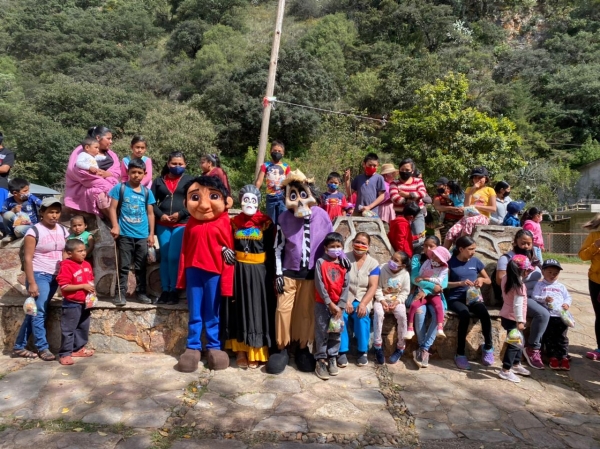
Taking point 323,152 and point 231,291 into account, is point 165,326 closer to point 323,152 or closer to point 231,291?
point 231,291

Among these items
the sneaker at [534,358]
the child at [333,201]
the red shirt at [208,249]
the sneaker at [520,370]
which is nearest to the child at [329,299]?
the red shirt at [208,249]

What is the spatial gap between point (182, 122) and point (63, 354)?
1821 centimetres

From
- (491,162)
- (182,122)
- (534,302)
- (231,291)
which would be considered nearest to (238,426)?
(231,291)

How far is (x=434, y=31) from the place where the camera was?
3256cm

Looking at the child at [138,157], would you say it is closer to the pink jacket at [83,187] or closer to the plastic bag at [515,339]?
the pink jacket at [83,187]

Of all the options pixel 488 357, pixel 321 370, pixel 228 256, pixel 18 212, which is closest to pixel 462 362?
pixel 488 357

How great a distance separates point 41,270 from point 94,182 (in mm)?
1081

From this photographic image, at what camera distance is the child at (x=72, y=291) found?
4.22m

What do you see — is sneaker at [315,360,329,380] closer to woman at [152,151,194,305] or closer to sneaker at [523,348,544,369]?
woman at [152,151,194,305]

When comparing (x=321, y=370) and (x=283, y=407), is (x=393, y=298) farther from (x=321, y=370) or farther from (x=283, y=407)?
(x=283, y=407)

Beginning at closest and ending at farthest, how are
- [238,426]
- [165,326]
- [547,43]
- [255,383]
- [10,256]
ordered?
[238,426]
[255,383]
[165,326]
[10,256]
[547,43]

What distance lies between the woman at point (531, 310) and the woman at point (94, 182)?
14.3 feet

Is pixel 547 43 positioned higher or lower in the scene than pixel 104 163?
higher

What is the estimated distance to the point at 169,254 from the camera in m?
4.64
